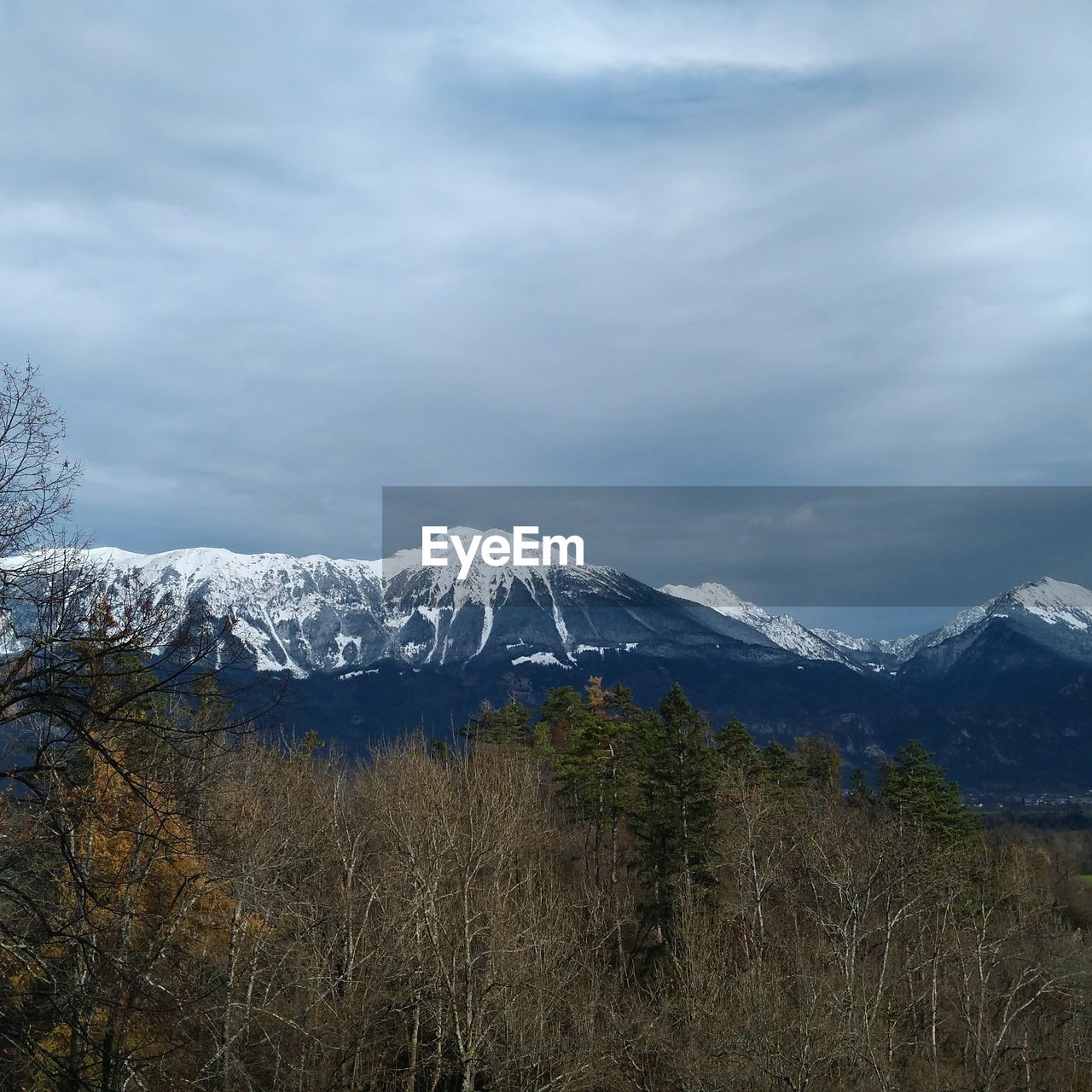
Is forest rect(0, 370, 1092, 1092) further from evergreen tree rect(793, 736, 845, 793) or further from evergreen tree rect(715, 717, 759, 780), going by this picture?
evergreen tree rect(793, 736, 845, 793)

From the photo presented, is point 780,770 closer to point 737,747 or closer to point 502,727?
point 737,747

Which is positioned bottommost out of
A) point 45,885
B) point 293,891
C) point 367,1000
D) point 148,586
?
point 367,1000

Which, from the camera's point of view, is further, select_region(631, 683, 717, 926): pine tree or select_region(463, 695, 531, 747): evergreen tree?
select_region(463, 695, 531, 747): evergreen tree

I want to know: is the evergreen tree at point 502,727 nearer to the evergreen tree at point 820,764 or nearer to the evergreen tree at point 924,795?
the evergreen tree at point 820,764

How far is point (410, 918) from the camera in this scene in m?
27.4

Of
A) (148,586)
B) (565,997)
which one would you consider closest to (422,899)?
(565,997)

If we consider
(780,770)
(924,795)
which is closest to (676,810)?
(924,795)

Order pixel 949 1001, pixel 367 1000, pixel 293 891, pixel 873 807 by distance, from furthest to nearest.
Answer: pixel 873 807
pixel 949 1001
pixel 293 891
pixel 367 1000

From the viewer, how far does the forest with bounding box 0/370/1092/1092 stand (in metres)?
13.0

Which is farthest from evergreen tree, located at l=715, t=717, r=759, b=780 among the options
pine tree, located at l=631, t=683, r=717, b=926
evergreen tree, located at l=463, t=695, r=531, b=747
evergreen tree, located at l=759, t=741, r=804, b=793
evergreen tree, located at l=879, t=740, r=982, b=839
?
evergreen tree, located at l=463, t=695, r=531, b=747

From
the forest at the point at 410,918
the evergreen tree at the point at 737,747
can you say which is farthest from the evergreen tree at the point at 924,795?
the evergreen tree at the point at 737,747

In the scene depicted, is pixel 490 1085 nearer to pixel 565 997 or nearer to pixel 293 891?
pixel 565 997

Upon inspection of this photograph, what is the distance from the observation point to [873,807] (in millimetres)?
64688

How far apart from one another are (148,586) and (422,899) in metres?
14.6
